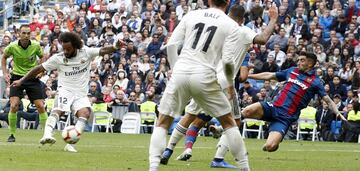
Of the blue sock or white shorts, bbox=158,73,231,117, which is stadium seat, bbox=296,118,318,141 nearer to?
the blue sock

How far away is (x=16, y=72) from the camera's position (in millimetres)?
21453

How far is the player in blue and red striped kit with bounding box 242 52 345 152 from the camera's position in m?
16.8

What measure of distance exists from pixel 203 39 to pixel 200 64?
0.31 m

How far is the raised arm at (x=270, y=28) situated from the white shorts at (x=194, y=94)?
183 centimetres

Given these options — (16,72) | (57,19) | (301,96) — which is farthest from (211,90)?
(57,19)

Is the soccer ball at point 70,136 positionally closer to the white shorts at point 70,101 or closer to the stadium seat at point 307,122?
the white shorts at point 70,101

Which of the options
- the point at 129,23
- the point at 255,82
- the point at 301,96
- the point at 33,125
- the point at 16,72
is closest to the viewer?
the point at 301,96

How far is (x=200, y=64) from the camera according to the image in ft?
39.1

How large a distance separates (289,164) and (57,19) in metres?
24.5

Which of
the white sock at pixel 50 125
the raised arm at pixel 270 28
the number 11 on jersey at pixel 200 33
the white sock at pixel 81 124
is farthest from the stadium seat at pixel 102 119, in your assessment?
the number 11 on jersey at pixel 200 33

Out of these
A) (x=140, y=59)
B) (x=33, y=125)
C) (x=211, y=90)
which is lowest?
(x=33, y=125)

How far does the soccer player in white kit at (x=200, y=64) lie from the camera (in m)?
11.9

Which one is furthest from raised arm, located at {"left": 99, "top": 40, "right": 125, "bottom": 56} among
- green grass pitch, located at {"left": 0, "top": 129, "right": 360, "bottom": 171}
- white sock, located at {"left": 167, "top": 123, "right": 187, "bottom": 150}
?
white sock, located at {"left": 167, "top": 123, "right": 187, "bottom": 150}

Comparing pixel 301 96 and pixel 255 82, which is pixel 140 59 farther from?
pixel 301 96
